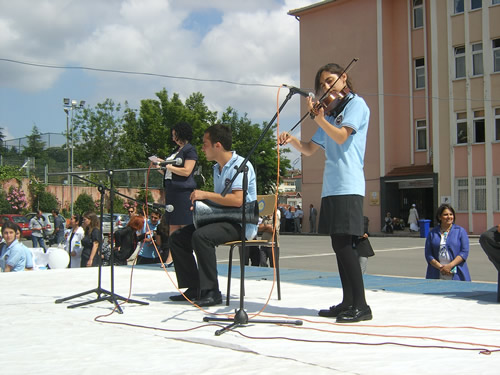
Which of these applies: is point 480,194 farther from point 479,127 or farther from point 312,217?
point 312,217

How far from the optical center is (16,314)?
194 inches

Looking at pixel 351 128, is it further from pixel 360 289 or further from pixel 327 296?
pixel 327 296

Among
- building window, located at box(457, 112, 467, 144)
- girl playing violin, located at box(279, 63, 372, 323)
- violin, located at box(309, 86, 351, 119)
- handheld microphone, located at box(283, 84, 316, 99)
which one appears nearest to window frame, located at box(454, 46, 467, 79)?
building window, located at box(457, 112, 467, 144)

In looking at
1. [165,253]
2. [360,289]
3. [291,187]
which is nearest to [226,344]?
[360,289]

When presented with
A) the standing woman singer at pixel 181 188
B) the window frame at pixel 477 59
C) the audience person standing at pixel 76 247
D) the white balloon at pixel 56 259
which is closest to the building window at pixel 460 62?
the window frame at pixel 477 59

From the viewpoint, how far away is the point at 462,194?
100 feet

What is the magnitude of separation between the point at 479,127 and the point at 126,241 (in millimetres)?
24043

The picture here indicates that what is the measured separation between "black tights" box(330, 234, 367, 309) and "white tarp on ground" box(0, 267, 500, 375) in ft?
0.69

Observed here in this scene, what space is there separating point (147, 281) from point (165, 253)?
313 cm

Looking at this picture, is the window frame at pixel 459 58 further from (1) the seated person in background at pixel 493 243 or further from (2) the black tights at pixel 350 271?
(2) the black tights at pixel 350 271

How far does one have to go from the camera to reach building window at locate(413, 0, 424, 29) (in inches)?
1307

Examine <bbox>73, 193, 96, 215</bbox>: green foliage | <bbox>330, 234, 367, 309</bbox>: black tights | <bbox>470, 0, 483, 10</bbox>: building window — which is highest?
<bbox>470, 0, 483, 10</bbox>: building window

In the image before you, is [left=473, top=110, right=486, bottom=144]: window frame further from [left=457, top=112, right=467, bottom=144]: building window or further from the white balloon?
the white balloon

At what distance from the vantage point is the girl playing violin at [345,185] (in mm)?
4352
